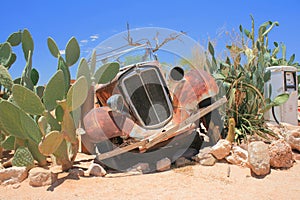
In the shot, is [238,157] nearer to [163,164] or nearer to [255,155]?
[255,155]

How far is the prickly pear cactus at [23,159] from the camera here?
3.66 meters

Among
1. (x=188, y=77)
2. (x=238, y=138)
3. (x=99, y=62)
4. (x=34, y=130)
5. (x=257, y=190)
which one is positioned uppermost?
(x=99, y=62)

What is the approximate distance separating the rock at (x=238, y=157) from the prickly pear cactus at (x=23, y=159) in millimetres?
2447

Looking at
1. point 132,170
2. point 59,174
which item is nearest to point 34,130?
point 59,174

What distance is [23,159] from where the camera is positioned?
3670 millimetres

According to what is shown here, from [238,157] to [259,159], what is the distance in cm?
36

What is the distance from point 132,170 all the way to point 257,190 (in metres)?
1.47

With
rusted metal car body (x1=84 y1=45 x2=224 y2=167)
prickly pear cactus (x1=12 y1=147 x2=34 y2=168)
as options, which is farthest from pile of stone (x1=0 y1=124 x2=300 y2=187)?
rusted metal car body (x1=84 y1=45 x2=224 y2=167)

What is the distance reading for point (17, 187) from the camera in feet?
10.7

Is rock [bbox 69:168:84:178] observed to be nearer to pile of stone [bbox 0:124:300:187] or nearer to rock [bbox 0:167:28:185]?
pile of stone [bbox 0:124:300:187]

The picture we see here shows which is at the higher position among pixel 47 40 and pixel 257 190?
pixel 47 40

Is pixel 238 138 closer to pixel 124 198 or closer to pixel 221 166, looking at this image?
pixel 221 166

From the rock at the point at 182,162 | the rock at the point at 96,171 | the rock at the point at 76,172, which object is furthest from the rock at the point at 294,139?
the rock at the point at 76,172

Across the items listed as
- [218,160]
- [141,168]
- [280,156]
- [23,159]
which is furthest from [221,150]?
[23,159]
